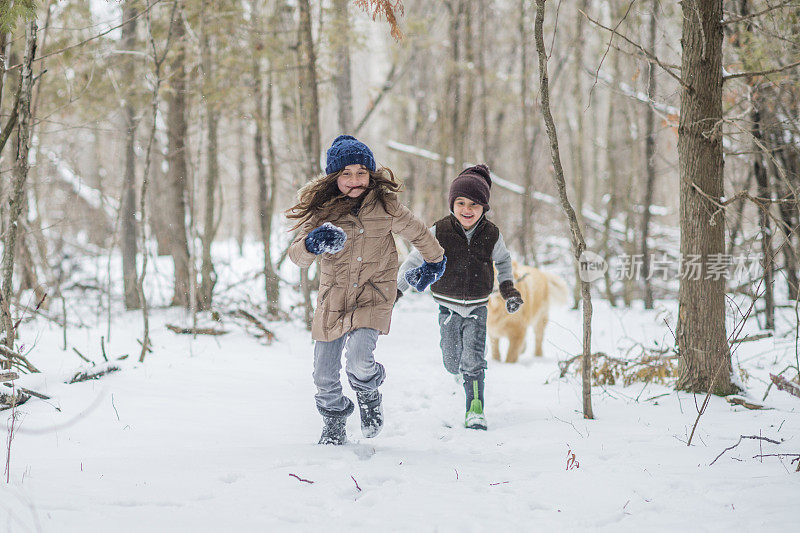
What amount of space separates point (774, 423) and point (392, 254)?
2.45 metres

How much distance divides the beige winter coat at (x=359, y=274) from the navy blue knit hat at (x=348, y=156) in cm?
20

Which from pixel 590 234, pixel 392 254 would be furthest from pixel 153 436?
pixel 590 234

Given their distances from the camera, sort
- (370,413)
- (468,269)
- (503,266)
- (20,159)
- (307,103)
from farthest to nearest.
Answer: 1. (307,103)
2. (503,266)
3. (468,269)
4. (20,159)
5. (370,413)

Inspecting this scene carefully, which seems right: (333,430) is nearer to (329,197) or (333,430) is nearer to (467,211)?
(329,197)

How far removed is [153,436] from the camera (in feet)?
9.96

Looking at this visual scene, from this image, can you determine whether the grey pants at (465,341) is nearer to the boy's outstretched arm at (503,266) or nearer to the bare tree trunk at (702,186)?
the boy's outstretched arm at (503,266)

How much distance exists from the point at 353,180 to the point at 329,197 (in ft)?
0.62

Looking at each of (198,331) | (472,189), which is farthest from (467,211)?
(198,331)

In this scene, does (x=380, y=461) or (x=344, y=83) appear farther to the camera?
(x=344, y=83)

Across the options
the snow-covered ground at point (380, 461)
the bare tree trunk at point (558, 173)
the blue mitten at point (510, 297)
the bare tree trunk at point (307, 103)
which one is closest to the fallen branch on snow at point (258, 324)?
the bare tree trunk at point (307, 103)

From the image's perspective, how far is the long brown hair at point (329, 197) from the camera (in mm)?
3232

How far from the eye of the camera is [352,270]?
3178 mm

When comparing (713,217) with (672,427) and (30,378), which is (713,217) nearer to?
(672,427)

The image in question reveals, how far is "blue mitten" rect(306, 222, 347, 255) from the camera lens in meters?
3.00
